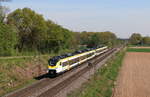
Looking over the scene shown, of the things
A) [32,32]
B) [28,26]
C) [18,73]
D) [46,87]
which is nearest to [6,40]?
[18,73]

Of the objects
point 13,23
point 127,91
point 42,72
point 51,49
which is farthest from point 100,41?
point 127,91

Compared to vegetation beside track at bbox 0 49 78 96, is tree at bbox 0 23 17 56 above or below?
above

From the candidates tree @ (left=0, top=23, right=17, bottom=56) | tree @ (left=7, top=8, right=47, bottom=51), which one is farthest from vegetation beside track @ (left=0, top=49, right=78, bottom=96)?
tree @ (left=7, top=8, right=47, bottom=51)

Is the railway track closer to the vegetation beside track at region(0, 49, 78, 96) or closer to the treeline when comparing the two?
the vegetation beside track at region(0, 49, 78, 96)

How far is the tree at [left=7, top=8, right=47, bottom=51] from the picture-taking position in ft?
206

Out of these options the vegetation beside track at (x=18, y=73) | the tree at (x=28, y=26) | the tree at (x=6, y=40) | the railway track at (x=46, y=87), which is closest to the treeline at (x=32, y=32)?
the tree at (x=28, y=26)

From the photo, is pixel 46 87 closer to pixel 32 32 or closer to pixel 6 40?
pixel 6 40

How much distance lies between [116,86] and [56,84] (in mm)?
8013

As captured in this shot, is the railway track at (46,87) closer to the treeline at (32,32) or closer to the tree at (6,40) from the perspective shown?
the tree at (6,40)

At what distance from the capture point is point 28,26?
6444 centimetres

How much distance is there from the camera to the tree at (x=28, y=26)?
6294 cm

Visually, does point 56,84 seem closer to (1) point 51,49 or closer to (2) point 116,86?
(2) point 116,86

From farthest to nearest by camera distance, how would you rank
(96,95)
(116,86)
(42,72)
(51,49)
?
(51,49) → (42,72) → (116,86) → (96,95)

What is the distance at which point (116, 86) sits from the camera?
30.4 metres
